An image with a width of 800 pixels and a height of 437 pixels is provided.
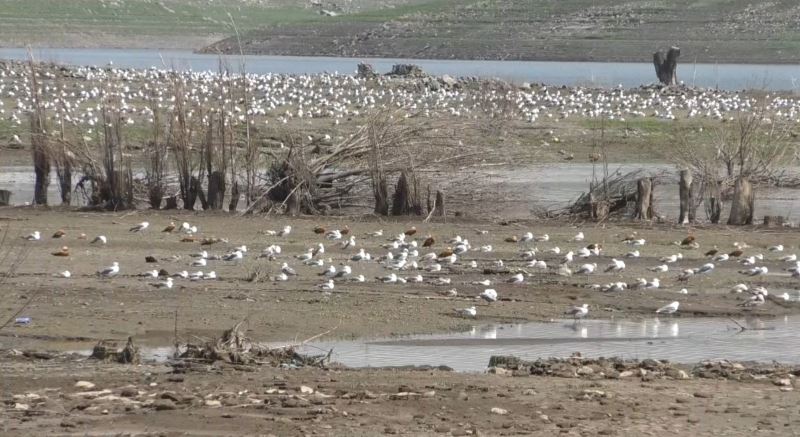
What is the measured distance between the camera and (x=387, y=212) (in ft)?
58.2

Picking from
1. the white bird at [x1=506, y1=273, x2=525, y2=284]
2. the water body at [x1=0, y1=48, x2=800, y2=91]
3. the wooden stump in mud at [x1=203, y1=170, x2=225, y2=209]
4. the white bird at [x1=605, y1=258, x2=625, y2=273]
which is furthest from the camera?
the water body at [x1=0, y1=48, x2=800, y2=91]

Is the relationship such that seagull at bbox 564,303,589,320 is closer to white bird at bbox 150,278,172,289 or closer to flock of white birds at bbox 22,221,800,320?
flock of white birds at bbox 22,221,800,320

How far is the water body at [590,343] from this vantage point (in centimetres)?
1023

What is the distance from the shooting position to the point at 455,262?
14.1 m

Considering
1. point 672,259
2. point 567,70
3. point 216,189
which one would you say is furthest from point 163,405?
point 567,70

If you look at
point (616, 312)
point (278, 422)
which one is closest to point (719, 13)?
point (616, 312)

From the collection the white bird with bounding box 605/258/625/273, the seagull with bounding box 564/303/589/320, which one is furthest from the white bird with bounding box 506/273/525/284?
the seagull with bounding box 564/303/589/320

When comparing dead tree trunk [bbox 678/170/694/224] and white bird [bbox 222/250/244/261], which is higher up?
dead tree trunk [bbox 678/170/694/224]

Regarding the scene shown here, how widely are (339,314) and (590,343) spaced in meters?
2.04

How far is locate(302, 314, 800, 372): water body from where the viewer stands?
10.2 m

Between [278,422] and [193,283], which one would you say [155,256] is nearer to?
[193,283]

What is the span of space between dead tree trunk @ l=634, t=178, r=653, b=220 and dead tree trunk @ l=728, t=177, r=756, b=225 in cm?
100

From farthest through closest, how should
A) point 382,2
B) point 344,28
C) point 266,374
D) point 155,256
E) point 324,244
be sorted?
point 382,2
point 344,28
point 324,244
point 155,256
point 266,374

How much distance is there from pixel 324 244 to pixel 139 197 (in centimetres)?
388
